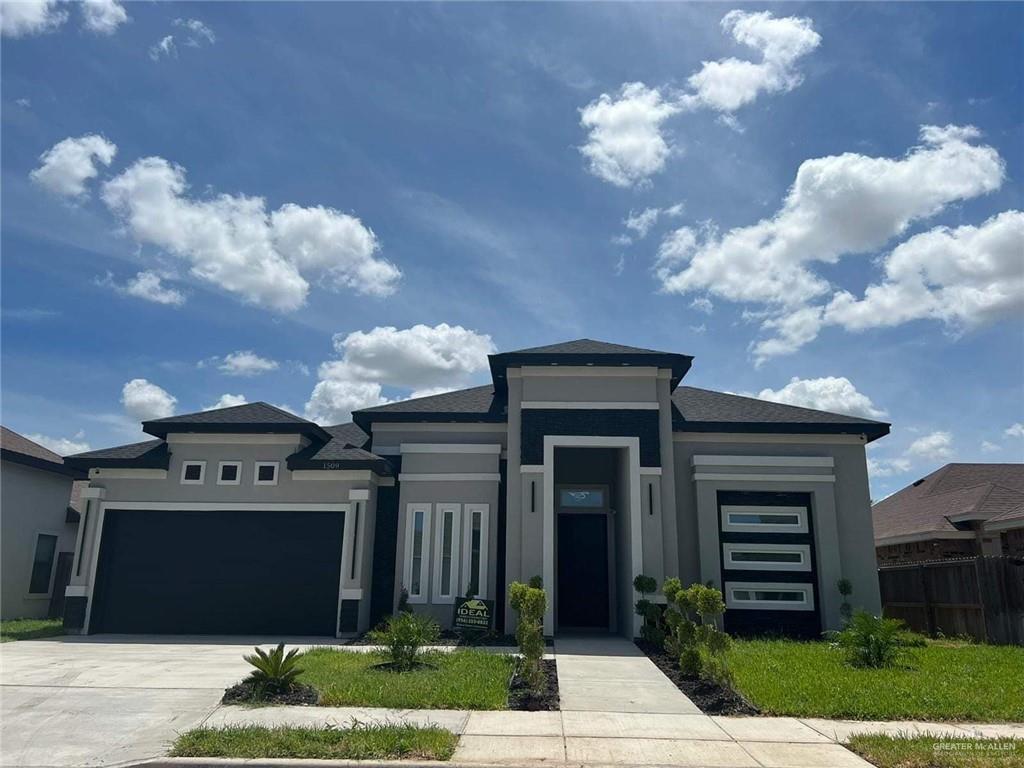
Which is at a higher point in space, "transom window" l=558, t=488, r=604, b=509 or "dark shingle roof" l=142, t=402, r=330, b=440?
"dark shingle roof" l=142, t=402, r=330, b=440

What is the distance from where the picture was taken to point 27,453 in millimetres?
19156

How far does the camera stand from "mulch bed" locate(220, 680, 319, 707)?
26.6 ft

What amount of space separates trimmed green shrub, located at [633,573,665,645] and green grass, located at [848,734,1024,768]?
7.00 m

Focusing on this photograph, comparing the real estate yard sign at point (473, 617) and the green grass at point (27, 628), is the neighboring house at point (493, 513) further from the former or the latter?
the green grass at point (27, 628)

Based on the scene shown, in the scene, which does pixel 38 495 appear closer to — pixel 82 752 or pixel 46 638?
pixel 46 638

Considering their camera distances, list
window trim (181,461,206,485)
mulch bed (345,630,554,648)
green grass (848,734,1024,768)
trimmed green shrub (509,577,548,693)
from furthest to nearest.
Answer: window trim (181,461,206,485)
mulch bed (345,630,554,648)
trimmed green shrub (509,577,548,693)
green grass (848,734,1024,768)

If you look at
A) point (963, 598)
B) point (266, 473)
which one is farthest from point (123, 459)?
point (963, 598)

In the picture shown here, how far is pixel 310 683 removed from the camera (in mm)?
9031

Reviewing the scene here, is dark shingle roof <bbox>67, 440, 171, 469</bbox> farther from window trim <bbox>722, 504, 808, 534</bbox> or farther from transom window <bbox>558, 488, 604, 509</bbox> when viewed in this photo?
window trim <bbox>722, 504, 808, 534</bbox>

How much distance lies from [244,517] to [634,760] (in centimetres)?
1201

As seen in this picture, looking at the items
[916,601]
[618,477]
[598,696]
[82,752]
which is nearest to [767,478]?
[618,477]

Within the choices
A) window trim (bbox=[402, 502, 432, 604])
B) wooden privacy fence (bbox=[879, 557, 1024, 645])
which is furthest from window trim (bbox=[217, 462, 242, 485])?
wooden privacy fence (bbox=[879, 557, 1024, 645])

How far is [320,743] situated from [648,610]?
29.4ft

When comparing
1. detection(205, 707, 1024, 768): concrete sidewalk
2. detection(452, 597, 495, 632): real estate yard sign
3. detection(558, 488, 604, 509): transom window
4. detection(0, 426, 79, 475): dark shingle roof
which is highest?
detection(0, 426, 79, 475): dark shingle roof
